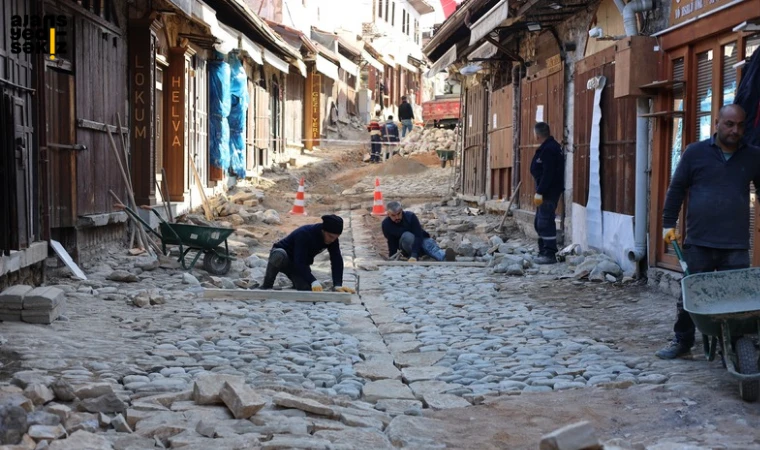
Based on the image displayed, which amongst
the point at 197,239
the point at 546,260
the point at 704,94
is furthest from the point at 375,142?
the point at 704,94

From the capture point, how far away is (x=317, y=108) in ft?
126

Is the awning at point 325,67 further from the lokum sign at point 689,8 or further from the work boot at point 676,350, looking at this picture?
the work boot at point 676,350

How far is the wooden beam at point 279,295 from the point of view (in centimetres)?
996

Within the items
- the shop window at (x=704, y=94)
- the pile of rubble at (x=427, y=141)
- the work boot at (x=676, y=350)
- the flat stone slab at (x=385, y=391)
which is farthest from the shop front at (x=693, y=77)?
the pile of rubble at (x=427, y=141)

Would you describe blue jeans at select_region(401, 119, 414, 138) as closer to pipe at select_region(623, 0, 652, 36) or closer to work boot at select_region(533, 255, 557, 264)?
work boot at select_region(533, 255, 557, 264)

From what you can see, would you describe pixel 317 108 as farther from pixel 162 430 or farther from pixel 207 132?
pixel 162 430

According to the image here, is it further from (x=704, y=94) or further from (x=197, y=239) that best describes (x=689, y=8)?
(x=197, y=239)

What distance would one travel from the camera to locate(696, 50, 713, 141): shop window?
9.04m

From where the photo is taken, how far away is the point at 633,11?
33.9 feet

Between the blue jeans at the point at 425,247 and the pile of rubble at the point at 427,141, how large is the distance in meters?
25.3

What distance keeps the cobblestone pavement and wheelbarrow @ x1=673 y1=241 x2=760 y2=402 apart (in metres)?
0.18

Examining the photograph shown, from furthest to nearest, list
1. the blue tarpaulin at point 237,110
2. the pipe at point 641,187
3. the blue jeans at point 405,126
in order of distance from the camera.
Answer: the blue jeans at point 405,126 → the blue tarpaulin at point 237,110 → the pipe at point 641,187

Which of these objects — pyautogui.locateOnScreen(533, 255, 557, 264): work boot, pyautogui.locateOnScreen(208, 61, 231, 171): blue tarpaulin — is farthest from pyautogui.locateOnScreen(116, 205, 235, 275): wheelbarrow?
pyautogui.locateOnScreen(208, 61, 231, 171): blue tarpaulin

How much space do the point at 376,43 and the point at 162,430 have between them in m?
54.6
